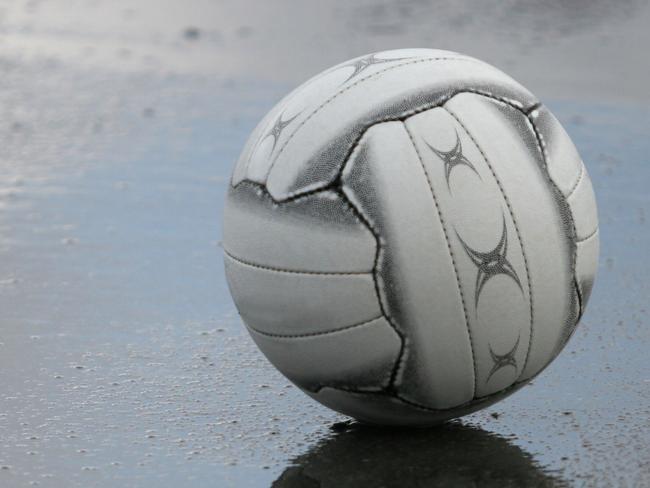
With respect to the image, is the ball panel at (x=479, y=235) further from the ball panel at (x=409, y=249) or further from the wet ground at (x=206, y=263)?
the wet ground at (x=206, y=263)

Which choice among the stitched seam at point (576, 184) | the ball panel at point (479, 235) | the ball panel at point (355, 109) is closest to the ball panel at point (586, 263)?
the stitched seam at point (576, 184)

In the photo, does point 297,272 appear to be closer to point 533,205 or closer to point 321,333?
point 321,333

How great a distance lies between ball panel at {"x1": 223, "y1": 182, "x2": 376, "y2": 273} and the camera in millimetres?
3754

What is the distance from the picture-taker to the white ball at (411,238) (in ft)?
12.3

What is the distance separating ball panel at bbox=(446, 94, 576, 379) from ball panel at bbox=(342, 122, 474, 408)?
0.81 feet

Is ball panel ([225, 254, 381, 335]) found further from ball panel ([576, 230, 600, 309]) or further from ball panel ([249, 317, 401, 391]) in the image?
ball panel ([576, 230, 600, 309])

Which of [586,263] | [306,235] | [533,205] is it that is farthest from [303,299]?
[586,263]

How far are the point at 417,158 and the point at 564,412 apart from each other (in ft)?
4.13

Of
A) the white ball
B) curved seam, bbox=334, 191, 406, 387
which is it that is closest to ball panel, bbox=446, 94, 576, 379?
the white ball

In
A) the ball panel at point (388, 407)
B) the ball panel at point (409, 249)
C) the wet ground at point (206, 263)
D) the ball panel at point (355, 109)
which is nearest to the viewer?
the ball panel at point (409, 249)

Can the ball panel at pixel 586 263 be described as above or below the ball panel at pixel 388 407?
above

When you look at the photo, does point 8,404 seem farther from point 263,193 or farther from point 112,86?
point 112,86

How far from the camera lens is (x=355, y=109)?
3898mm

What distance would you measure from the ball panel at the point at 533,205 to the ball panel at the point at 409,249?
248 millimetres
